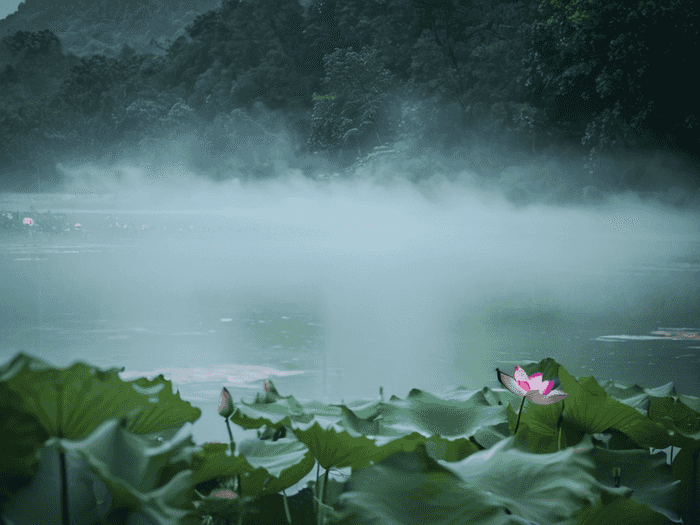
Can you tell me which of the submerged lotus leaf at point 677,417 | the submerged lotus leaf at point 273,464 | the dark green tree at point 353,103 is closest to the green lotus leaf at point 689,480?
the submerged lotus leaf at point 677,417

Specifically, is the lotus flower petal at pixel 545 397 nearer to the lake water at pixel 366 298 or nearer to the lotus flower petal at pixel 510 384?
the lotus flower petal at pixel 510 384

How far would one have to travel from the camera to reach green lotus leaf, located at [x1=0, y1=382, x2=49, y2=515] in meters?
0.23

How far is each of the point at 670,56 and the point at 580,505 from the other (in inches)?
195

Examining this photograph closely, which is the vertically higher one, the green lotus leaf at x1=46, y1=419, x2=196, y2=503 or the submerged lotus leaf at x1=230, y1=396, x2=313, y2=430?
the green lotus leaf at x1=46, y1=419, x2=196, y2=503

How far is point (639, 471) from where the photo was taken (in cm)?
38

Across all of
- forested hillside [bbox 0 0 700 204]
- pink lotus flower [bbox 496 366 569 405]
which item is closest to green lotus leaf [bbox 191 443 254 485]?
pink lotus flower [bbox 496 366 569 405]

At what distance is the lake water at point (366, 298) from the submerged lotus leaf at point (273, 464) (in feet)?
0.57

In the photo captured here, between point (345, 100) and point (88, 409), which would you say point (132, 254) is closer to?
point (345, 100)

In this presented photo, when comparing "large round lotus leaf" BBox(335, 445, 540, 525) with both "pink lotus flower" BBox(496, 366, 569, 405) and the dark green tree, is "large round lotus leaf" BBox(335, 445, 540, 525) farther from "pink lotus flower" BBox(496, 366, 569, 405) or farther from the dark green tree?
the dark green tree

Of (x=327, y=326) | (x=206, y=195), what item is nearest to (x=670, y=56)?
(x=327, y=326)

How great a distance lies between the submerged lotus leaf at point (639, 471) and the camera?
1.22ft

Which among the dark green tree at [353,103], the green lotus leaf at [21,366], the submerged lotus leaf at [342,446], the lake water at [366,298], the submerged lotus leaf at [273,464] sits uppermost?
the dark green tree at [353,103]

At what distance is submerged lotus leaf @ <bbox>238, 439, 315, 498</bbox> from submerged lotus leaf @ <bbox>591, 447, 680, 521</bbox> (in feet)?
0.51

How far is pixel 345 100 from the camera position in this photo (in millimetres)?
5227
